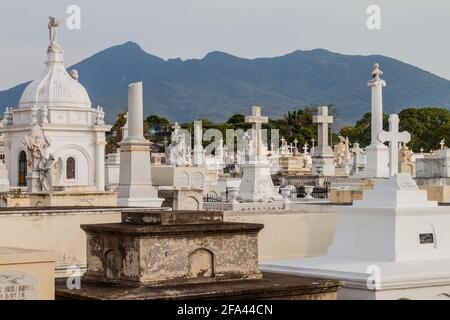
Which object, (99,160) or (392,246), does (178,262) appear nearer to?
(392,246)

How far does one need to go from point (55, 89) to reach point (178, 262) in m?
37.0

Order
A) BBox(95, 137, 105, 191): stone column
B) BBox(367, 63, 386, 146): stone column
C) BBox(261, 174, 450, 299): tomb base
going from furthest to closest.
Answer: BBox(95, 137, 105, 191): stone column < BBox(367, 63, 386, 146): stone column < BBox(261, 174, 450, 299): tomb base

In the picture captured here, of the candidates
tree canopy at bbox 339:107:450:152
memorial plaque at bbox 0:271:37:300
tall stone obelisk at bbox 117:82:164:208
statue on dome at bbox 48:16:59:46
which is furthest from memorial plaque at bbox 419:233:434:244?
tree canopy at bbox 339:107:450:152

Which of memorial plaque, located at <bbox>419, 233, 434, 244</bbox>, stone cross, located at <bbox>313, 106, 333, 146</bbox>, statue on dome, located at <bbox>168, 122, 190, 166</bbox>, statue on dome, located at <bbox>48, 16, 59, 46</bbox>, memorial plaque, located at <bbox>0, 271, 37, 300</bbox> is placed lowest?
memorial plaque, located at <bbox>0, 271, 37, 300</bbox>

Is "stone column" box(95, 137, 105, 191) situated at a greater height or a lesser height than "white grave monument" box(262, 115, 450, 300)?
greater

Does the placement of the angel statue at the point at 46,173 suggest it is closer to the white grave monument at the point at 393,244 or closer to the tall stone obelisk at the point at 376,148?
the white grave monument at the point at 393,244

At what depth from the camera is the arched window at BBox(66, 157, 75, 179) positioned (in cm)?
4559

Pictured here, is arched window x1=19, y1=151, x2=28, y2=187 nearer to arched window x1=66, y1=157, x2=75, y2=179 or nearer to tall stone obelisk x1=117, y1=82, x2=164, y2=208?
arched window x1=66, y1=157, x2=75, y2=179

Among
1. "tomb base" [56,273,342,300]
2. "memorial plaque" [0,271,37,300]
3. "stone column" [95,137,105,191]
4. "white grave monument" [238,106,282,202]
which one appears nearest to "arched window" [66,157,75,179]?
"stone column" [95,137,105,191]

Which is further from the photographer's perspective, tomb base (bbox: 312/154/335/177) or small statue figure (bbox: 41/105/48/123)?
small statue figure (bbox: 41/105/48/123)

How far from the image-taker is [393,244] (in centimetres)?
1279

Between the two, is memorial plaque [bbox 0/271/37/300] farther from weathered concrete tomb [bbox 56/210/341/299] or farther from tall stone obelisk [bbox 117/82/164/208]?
tall stone obelisk [bbox 117/82/164/208]

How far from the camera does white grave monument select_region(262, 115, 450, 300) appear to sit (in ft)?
38.9

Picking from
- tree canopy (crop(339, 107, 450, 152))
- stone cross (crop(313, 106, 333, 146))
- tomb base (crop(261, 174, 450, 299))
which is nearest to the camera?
tomb base (crop(261, 174, 450, 299))
